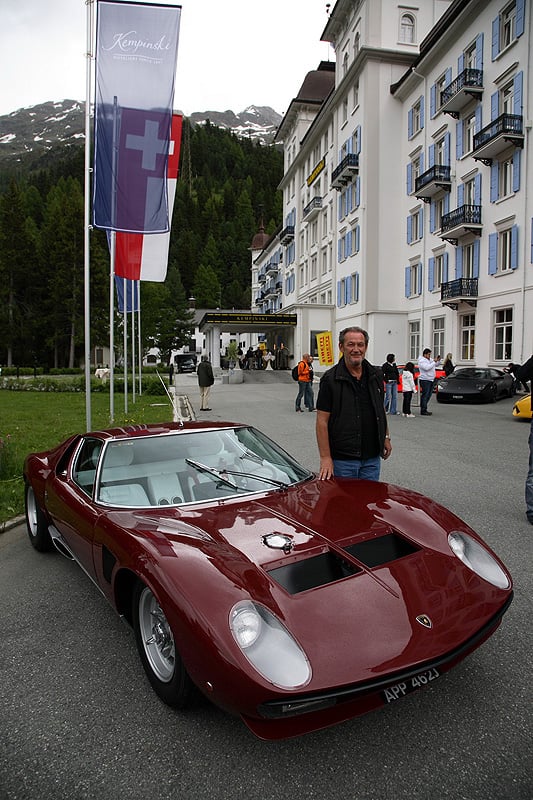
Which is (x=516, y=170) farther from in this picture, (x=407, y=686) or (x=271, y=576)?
(x=407, y=686)

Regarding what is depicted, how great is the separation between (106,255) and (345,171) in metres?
47.6

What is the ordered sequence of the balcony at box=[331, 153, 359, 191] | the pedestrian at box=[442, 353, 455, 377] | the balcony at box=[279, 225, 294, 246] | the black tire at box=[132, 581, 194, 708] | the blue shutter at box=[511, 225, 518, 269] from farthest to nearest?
the balcony at box=[279, 225, 294, 246], the balcony at box=[331, 153, 359, 191], the pedestrian at box=[442, 353, 455, 377], the blue shutter at box=[511, 225, 518, 269], the black tire at box=[132, 581, 194, 708]

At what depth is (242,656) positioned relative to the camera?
212 centimetres

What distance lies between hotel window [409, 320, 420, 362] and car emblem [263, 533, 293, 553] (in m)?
30.4

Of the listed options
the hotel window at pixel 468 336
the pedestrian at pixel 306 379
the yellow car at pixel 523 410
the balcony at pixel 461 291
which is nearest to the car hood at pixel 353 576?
the yellow car at pixel 523 410

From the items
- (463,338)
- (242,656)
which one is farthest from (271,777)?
(463,338)

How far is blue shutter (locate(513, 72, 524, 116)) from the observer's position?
2217cm

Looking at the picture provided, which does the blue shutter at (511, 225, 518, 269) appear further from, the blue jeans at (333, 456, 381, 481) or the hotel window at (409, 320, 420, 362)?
the blue jeans at (333, 456, 381, 481)

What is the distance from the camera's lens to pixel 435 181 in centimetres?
2748

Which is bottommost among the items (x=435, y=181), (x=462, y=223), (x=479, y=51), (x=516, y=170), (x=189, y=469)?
(x=189, y=469)

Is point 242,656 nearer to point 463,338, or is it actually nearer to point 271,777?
point 271,777

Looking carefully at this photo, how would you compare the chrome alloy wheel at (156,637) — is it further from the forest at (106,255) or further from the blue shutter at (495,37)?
the forest at (106,255)

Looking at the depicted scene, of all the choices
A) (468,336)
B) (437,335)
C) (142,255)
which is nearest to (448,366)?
(468,336)

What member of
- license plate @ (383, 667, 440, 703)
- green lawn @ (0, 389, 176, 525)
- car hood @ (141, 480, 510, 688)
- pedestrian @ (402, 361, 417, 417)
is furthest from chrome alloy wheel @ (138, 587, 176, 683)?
pedestrian @ (402, 361, 417, 417)
